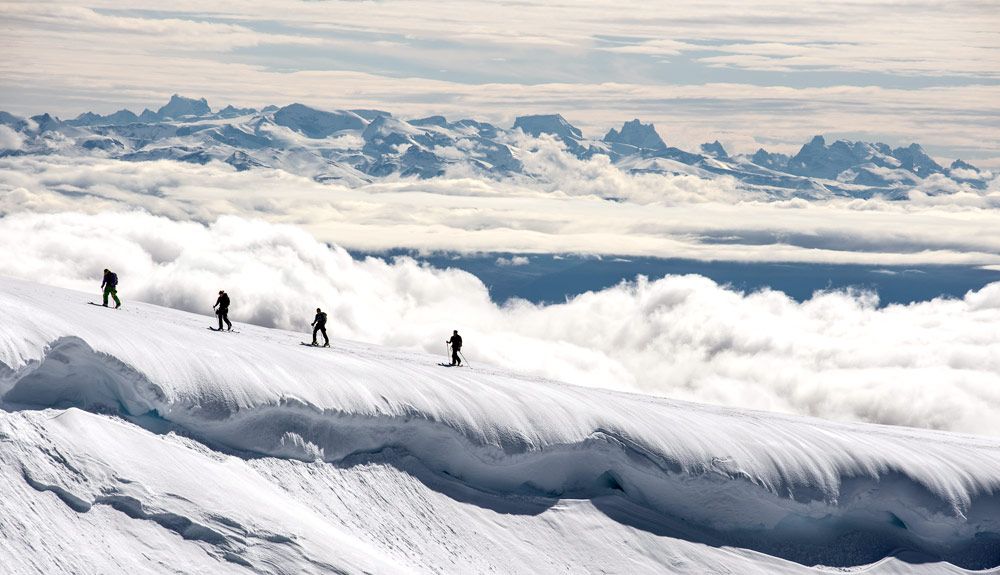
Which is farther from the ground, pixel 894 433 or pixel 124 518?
pixel 124 518

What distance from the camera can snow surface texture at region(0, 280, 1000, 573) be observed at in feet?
105

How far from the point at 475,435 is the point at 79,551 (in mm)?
15919

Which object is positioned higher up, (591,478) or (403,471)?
(403,471)

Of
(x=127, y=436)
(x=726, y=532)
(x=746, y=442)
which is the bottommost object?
(x=726, y=532)

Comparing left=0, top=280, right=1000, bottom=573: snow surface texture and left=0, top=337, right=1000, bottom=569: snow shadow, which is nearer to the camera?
left=0, top=280, right=1000, bottom=573: snow surface texture

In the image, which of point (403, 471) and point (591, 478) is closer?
point (403, 471)

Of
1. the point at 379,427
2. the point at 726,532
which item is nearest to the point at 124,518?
the point at 379,427

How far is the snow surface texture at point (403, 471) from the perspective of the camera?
3188 cm

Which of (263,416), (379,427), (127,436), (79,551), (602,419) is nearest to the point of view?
(79,551)

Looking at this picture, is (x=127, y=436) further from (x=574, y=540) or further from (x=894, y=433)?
(x=894, y=433)

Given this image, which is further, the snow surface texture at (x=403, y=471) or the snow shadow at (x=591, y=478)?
the snow shadow at (x=591, y=478)

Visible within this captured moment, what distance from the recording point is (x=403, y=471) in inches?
1613

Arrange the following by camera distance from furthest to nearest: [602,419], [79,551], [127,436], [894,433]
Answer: [894,433], [602,419], [127,436], [79,551]

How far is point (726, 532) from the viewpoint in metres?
45.5
